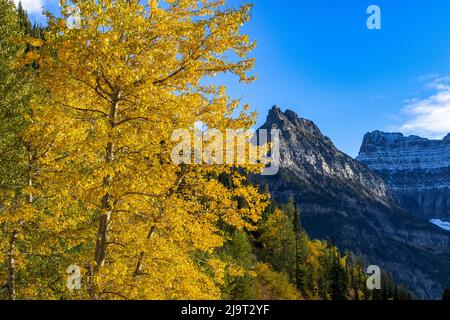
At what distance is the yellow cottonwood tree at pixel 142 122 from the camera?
10.3 m

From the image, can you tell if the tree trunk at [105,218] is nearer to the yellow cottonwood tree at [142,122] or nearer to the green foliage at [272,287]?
the yellow cottonwood tree at [142,122]

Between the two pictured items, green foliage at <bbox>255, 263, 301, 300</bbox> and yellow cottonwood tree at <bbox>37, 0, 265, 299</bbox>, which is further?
green foliage at <bbox>255, 263, 301, 300</bbox>

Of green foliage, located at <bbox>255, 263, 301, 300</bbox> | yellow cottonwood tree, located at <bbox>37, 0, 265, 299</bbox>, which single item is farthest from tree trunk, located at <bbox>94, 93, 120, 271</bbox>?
green foliage, located at <bbox>255, 263, 301, 300</bbox>

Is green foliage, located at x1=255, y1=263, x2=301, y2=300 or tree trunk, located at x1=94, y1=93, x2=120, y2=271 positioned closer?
Answer: tree trunk, located at x1=94, y1=93, x2=120, y2=271

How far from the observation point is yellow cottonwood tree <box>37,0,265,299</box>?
1033 cm

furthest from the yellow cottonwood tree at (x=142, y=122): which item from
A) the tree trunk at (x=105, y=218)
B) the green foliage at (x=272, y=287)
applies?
the green foliage at (x=272, y=287)

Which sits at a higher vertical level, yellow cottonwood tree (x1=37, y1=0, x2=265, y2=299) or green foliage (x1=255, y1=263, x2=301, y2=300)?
yellow cottonwood tree (x1=37, y1=0, x2=265, y2=299)

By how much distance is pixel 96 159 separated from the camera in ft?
38.7

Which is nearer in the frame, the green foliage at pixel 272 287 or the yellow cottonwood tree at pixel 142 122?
the yellow cottonwood tree at pixel 142 122

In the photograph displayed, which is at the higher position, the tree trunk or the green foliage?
the tree trunk

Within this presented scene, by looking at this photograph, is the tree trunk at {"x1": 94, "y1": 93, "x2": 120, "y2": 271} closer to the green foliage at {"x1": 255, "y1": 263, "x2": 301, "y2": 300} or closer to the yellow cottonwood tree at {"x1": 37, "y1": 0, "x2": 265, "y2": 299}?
the yellow cottonwood tree at {"x1": 37, "y1": 0, "x2": 265, "y2": 299}
